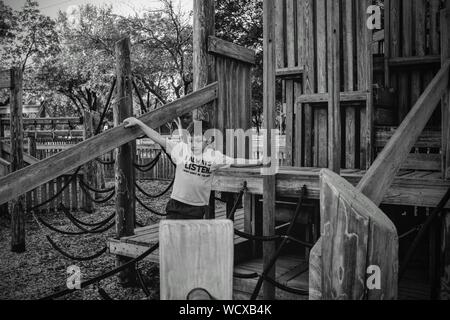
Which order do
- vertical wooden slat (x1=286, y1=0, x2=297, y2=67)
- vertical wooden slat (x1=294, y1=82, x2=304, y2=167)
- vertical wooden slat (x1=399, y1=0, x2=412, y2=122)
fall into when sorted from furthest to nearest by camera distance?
1. vertical wooden slat (x1=286, y1=0, x2=297, y2=67)
2. vertical wooden slat (x1=294, y1=82, x2=304, y2=167)
3. vertical wooden slat (x1=399, y1=0, x2=412, y2=122)

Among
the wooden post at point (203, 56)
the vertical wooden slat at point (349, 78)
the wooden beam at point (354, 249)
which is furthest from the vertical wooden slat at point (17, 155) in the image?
the wooden beam at point (354, 249)

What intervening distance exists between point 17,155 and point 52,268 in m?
2.38

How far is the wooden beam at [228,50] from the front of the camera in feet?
15.5

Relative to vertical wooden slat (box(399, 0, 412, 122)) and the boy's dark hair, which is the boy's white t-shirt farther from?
vertical wooden slat (box(399, 0, 412, 122))

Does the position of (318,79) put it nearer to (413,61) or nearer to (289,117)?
(289,117)

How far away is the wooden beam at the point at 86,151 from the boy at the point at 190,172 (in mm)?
190

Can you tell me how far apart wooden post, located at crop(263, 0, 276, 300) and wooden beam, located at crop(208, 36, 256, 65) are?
132 cm

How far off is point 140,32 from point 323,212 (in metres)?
21.4

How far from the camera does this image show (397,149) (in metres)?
2.48

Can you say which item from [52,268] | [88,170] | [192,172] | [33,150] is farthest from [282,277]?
[33,150]

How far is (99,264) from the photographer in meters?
6.99

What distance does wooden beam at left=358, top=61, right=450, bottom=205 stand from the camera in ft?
7.16

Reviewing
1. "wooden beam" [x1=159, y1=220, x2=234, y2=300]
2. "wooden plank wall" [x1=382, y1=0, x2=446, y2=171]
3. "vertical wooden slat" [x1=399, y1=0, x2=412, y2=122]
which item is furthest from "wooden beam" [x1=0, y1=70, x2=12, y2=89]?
"wooden beam" [x1=159, y1=220, x2=234, y2=300]
